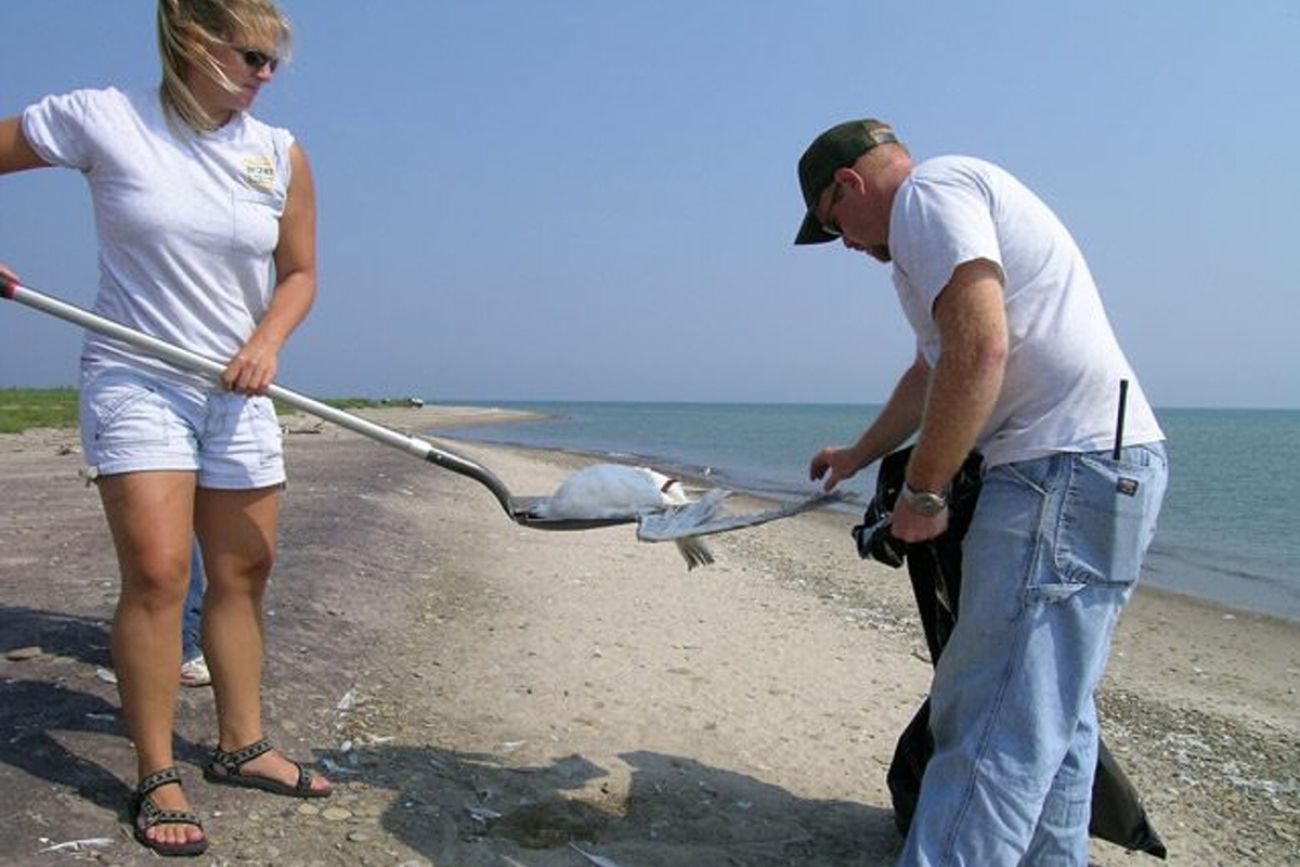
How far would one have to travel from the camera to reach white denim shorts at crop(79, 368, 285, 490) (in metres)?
2.80

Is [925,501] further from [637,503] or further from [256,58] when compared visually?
[256,58]

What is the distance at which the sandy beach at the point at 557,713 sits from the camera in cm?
327

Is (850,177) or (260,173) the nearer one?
(850,177)

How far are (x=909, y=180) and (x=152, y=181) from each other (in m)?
2.04

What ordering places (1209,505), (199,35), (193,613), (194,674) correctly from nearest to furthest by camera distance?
(199,35)
(194,674)
(193,613)
(1209,505)

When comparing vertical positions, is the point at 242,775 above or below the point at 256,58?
below

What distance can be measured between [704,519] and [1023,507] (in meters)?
1.10

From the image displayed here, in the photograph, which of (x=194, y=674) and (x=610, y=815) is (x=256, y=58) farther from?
(x=610, y=815)

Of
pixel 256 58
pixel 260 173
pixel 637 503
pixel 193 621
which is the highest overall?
pixel 256 58

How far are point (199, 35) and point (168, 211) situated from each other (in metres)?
0.49

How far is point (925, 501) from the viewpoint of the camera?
253 centimetres

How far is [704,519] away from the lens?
3.32m

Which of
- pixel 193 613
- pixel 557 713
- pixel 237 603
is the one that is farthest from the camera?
pixel 557 713

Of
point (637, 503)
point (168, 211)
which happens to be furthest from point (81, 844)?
point (637, 503)
